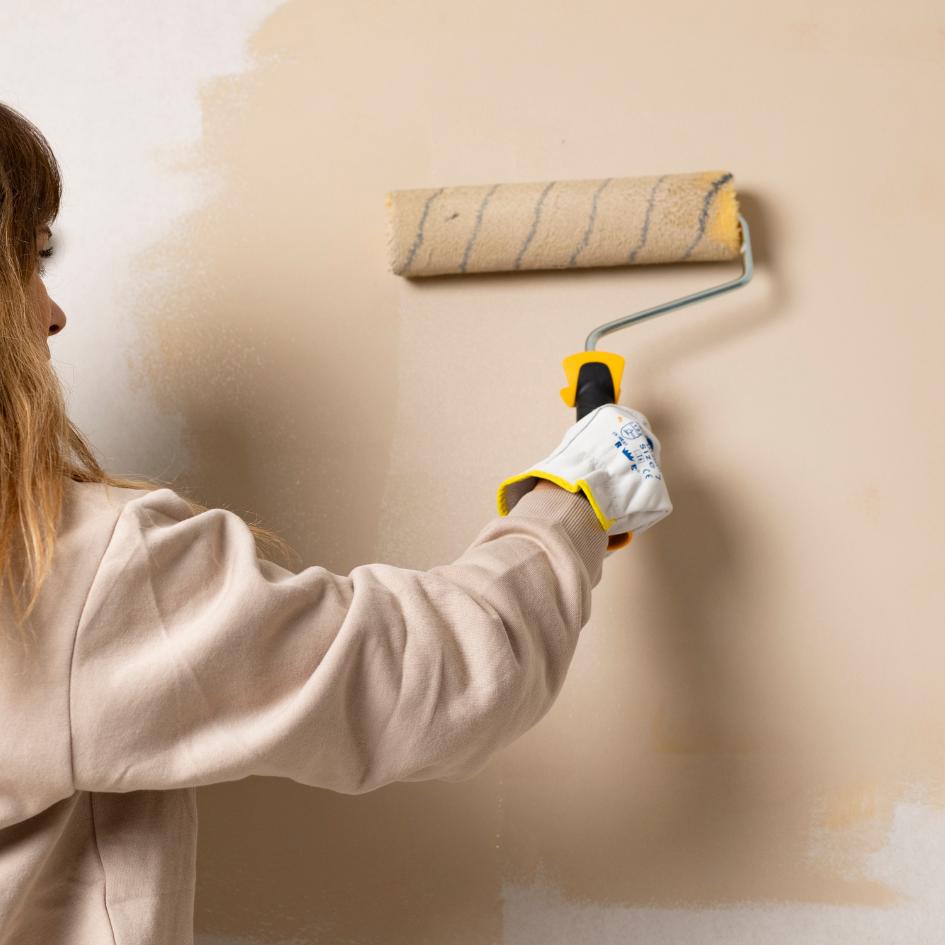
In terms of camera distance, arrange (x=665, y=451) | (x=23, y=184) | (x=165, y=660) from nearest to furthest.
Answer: (x=165, y=660) → (x=23, y=184) → (x=665, y=451)

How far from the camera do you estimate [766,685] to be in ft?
3.58

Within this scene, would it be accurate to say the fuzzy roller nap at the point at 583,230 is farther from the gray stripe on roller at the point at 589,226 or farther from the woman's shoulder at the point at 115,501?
the woman's shoulder at the point at 115,501

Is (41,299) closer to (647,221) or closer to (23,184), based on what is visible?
(23,184)

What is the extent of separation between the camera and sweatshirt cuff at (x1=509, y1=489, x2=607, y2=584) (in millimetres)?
881

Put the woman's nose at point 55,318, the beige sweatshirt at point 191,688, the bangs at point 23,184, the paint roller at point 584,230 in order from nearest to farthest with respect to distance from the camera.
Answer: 1. the beige sweatshirt at point 191,688
2. the bangs at point 23,184
3. the woman's nose at point 55,318
4. the paint roller at point 584,230

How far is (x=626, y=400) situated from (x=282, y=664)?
0.55 m

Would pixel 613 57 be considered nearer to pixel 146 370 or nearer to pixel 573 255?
pixel 573 255

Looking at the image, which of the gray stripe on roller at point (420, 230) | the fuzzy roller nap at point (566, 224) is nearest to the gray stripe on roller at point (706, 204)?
the fuzzy roller nap at point (566, 224)

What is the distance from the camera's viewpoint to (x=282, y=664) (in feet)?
2.33

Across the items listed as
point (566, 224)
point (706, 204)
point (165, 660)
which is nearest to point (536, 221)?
point (566, 224)

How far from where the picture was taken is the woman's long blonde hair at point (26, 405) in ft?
2.23

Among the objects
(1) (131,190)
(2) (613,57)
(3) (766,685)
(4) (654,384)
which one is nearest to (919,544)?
(3) (766,685)

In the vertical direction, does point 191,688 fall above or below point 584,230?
below

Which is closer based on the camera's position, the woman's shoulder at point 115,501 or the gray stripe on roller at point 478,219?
the woman's shoulder at point 115,501
